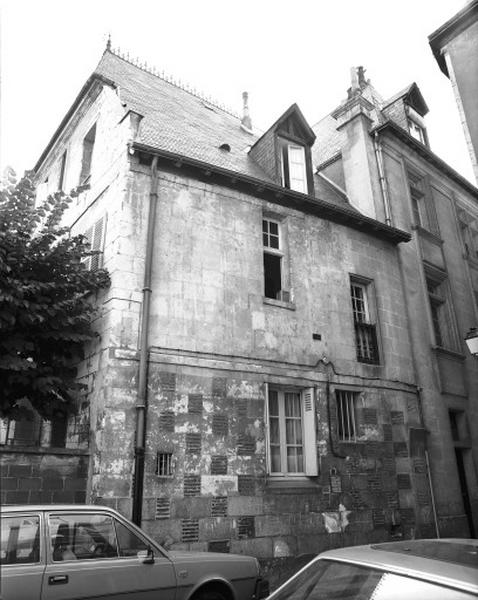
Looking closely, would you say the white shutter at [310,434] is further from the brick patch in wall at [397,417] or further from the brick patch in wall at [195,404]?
the brick patch in wall at [195,404]

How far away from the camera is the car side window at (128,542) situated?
4.82 meters

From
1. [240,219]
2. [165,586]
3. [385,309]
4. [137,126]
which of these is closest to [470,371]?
[385,309]

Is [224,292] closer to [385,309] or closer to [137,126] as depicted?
[137,126]

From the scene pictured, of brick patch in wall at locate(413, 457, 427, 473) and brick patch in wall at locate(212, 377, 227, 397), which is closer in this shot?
brick patch in wall at locate(212, 377, 227, 397)

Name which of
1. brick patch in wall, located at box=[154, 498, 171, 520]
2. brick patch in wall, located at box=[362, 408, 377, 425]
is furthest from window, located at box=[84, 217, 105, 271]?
brick patch in wall, located at box=[362, 408, 377, 425]

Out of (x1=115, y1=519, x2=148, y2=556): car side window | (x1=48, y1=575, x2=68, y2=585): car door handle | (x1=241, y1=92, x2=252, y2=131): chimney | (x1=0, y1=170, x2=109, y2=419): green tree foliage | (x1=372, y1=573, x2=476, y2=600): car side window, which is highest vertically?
(x1=241, y1=92, x2=252, y2=131): chimney

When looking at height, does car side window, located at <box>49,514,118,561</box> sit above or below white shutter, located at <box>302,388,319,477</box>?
below

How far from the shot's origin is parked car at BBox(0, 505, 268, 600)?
415 cm

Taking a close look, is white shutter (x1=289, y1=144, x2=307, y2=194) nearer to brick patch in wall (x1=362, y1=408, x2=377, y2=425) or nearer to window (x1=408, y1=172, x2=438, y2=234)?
window (x1=408, y1=172, x2=438, y2=234)

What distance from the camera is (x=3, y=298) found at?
7.29 metres

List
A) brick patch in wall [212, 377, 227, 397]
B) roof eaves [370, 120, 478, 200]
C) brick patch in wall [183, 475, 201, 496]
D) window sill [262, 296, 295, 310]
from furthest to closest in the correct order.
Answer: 1. roof eaves [370, 120, 478, 200]
2. window sill [262, 296, 295, 310]
3. brick patch in wall [212, 377, 227, 397]
4. brick patch in wall [183, 475, 201, 496]

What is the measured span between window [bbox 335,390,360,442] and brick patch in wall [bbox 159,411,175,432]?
3.72 meters

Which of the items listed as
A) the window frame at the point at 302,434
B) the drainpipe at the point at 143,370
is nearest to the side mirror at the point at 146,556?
the drainpipe at the point at 143,370

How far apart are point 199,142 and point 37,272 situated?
17.8 ft
